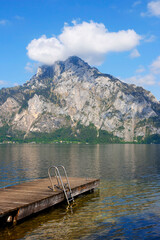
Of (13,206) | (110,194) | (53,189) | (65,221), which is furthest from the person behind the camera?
(110,194)

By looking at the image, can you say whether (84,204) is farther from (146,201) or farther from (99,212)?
(146,201)

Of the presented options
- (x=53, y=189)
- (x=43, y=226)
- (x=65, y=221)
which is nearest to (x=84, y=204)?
(x=53, y=189)

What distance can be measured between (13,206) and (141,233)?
11.7m

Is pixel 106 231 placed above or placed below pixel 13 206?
below

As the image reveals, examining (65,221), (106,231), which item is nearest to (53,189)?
(65,221)

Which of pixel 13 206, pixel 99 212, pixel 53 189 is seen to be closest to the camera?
pixel 13 206

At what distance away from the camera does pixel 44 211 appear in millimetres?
26484

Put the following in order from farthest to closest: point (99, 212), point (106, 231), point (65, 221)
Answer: point (99, 212) < point (65, 221) < point (106, 231)

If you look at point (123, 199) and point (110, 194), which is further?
point (110, 194)

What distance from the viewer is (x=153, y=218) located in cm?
2323

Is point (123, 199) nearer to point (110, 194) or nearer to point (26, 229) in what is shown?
point (110, 194)

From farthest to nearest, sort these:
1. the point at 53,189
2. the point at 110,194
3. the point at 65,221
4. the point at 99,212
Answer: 1. the point at 110,194
2. the point at 53,189
3. the point at 99,212
4. the point at 65,221

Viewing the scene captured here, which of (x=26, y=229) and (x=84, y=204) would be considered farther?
(x=84, y=204)

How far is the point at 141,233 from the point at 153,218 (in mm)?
4391
